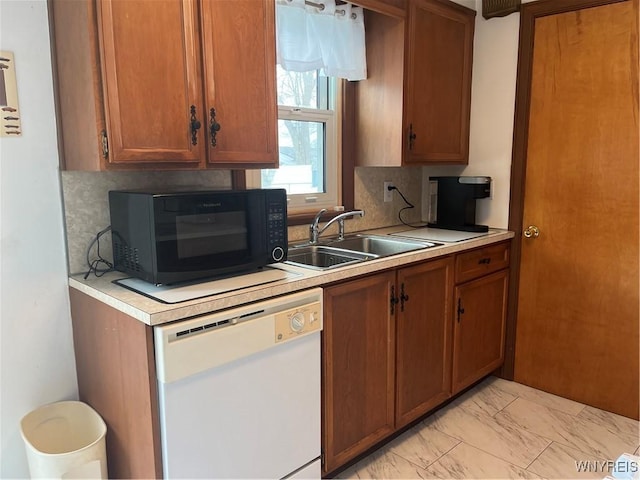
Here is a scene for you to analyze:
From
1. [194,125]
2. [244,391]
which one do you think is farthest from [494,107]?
[244,391]

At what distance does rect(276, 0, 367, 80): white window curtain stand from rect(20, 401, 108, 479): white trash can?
168 cm

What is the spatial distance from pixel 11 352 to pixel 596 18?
9.93ft

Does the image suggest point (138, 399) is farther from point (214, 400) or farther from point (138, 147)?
point (138, 147)

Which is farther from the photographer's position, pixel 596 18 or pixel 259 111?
pixel 596 18

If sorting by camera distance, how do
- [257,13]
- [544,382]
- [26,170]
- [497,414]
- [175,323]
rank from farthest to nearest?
1. [544,382]
2. [497,414]
3. [257,13]
4. [26,170]
5. [175,323]

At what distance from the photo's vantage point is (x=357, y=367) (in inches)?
80.6

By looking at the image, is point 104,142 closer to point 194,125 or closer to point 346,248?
point 194,125

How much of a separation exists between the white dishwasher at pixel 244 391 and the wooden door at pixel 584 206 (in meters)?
1.65

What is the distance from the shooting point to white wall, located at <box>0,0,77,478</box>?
166 centimetres

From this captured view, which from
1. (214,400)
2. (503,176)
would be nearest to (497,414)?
(503,176)

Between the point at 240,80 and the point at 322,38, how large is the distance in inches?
28.9

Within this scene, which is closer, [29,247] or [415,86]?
[29,247]

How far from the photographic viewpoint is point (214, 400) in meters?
1.54

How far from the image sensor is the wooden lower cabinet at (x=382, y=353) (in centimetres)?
196
